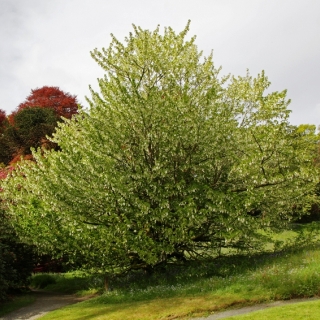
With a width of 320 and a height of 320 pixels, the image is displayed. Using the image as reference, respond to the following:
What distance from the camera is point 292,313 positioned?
1017cm

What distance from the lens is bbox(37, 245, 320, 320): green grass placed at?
1261 centimetres

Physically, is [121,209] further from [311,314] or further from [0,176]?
[0,176]

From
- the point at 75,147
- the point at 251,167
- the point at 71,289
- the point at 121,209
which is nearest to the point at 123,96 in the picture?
the point at 75,147

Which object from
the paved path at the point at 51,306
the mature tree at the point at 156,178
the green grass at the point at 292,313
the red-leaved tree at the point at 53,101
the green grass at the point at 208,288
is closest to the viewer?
the green grass at the point at 292,313

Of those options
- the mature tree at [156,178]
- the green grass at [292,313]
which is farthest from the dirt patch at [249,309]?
the mature tree at [156,178]

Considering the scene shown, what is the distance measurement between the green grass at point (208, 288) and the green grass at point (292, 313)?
63.7 inches

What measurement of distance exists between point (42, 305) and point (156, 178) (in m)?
9.17

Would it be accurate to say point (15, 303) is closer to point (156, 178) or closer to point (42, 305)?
point (42, 305)

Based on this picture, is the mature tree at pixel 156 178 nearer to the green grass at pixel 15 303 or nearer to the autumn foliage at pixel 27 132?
the green grass at pixel 15 303

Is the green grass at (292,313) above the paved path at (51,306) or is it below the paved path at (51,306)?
A: above

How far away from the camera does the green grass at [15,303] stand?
1888 cm

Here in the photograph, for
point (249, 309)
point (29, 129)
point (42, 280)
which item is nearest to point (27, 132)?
point (29, 129)

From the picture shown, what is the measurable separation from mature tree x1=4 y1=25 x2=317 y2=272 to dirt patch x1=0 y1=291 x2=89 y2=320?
298 cm

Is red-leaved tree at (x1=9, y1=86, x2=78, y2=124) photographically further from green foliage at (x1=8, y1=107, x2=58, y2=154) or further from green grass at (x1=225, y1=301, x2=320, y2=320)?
green grass at (x1=225, y1=301, x2=320, y2=320)
